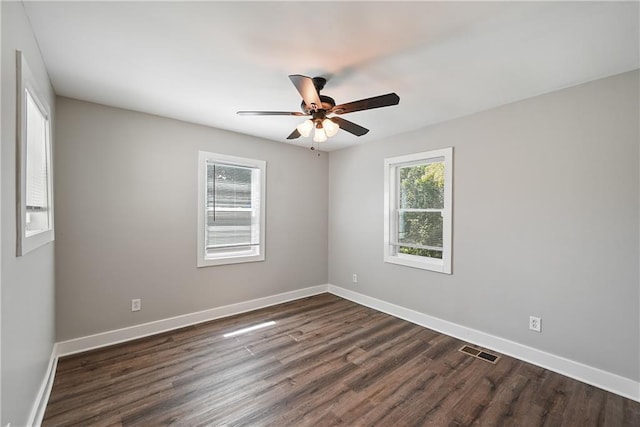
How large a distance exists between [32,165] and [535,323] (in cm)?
425

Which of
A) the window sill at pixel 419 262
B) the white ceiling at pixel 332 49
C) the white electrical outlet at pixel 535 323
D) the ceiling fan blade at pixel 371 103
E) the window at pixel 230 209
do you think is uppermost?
the white ceiling at pixel 332 49

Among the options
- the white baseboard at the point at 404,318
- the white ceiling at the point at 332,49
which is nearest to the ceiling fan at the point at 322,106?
the white ceiling at the point at 332,49

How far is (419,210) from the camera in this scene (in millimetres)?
3625

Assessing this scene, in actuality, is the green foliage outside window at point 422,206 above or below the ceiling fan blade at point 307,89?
below

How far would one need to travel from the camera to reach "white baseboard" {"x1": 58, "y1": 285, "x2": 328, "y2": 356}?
2701mm

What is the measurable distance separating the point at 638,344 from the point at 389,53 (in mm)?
2883

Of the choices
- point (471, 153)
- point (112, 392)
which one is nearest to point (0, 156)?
point (112, 392)

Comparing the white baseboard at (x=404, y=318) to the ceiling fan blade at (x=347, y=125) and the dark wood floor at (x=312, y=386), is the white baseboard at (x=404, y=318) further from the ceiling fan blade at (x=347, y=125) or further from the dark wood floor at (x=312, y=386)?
the ceiling fan blade at (x=347, y=125)

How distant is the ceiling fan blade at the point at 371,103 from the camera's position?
1941mm

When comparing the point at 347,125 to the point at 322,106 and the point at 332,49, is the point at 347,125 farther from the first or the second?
the point at 332,49

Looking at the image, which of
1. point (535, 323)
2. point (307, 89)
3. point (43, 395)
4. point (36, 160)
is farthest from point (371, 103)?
point (43, 395)

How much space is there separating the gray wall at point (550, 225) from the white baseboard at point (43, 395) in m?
3.54

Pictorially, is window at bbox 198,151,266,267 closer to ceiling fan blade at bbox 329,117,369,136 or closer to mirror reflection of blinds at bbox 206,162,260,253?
mirror reflection of blinds at bbox 206,162,260,253

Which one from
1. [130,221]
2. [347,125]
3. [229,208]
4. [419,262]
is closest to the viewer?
[347,125]
